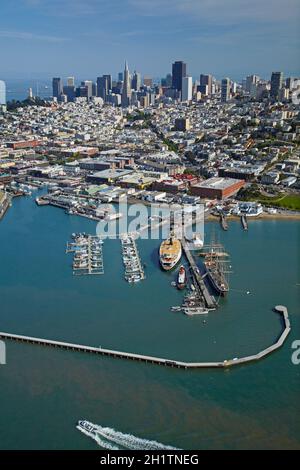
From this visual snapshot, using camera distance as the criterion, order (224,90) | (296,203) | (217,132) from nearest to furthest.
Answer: (296,203), (217,132), (224,90)

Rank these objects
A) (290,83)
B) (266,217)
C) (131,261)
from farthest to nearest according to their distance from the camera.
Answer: (290,83), (266,217), (131,261)

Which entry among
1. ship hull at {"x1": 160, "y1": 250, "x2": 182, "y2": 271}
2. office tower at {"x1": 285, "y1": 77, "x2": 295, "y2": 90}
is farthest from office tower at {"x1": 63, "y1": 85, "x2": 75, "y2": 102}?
ship hull at {"x1": 160, "y1": 250, "x2": 182, "y2": 271}

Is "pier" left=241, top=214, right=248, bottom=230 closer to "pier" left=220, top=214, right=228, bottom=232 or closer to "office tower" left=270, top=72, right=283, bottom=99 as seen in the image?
"pier" left=220, top=214, right=228, bottom=232

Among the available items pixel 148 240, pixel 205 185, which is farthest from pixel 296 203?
pixel 148 240

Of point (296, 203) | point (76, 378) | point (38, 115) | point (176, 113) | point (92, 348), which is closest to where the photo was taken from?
point (76, 378)

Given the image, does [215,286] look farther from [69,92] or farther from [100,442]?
[69,92]

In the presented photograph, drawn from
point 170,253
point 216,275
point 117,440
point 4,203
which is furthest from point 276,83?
point 117,440

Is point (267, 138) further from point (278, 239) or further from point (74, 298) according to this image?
point (74, 298)
